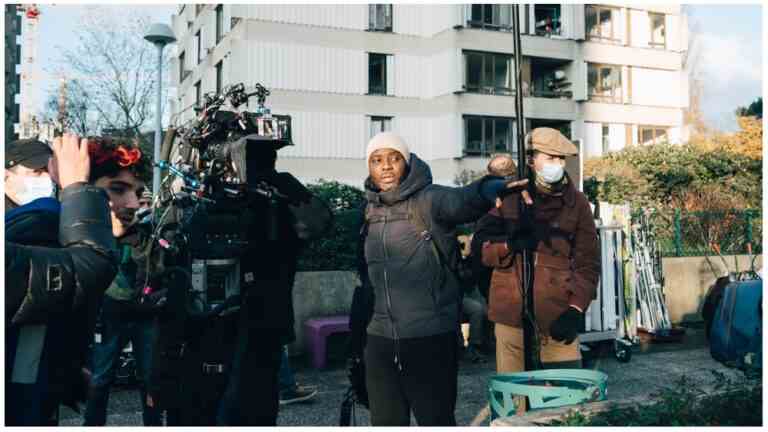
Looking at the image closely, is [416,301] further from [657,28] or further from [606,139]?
[657,28]

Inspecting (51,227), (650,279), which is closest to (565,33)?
(650,279)

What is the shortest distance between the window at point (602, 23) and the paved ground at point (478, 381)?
26702 mm

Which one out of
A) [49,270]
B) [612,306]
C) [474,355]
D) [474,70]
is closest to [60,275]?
[49,270]

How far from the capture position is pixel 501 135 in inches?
1216

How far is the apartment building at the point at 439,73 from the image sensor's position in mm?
27625

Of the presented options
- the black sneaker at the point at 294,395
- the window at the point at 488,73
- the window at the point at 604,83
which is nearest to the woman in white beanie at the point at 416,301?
the black sneaker at the point at 294,395

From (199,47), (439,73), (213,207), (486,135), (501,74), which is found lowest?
(213,207)

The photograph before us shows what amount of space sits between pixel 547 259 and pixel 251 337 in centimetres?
166

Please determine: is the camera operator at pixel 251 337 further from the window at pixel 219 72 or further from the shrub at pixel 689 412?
the window at pixel 219 72

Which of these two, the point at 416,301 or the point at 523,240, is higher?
the point at 523,240

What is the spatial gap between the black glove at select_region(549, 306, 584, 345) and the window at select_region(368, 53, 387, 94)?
25.8 metres

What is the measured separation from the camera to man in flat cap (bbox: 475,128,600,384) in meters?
3.95

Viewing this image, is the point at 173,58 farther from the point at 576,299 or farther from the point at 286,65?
the point at 576,299

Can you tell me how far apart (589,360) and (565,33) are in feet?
88.3
